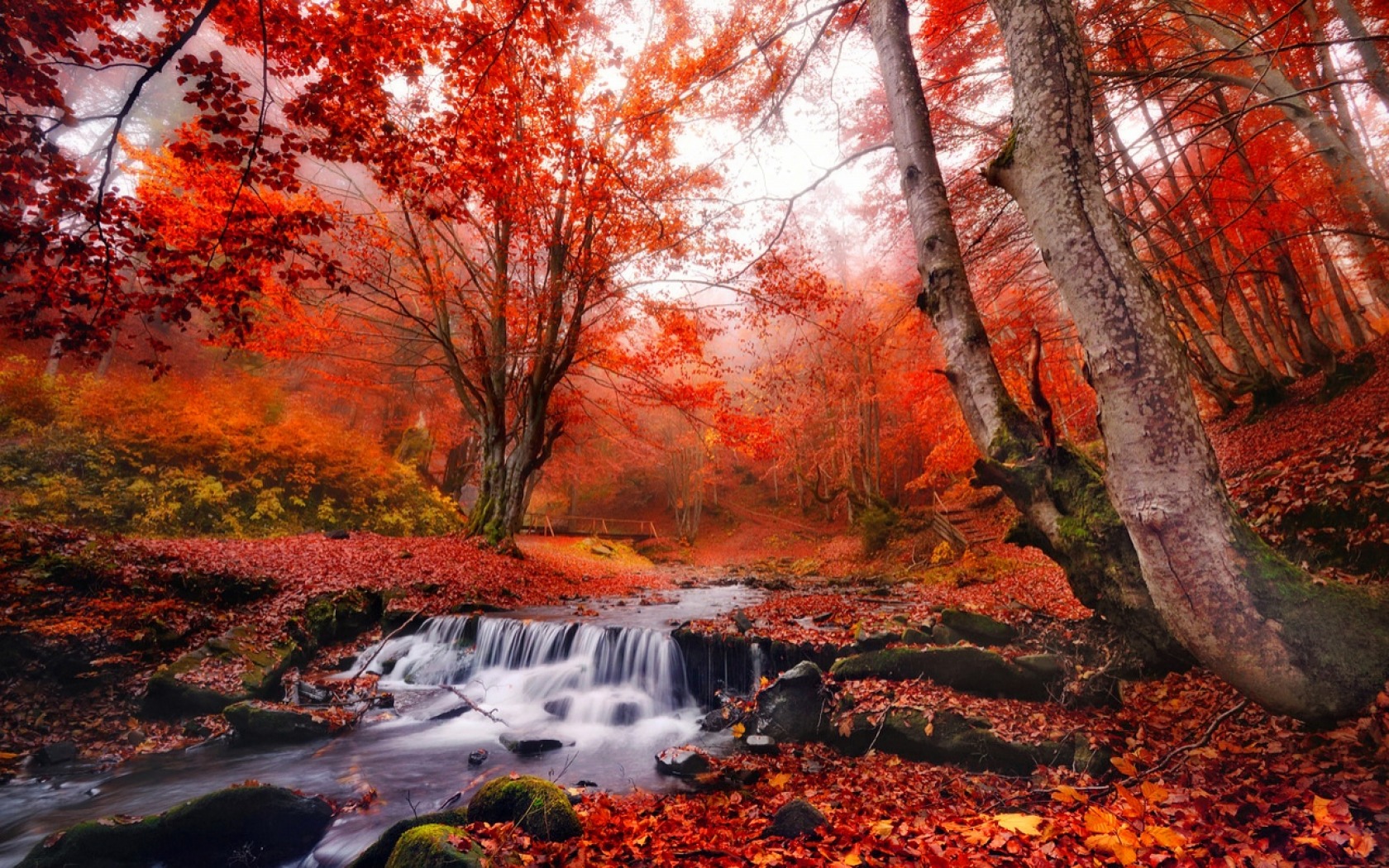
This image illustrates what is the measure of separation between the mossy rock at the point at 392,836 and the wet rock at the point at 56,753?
438 cm

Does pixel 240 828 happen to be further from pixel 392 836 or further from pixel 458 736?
pixel 458 736

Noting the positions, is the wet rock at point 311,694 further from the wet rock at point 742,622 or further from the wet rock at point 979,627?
the wet rock at point 979,627

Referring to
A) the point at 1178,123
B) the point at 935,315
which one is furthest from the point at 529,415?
the point at 1178,123

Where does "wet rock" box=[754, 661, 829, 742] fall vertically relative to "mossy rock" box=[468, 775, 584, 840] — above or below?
below

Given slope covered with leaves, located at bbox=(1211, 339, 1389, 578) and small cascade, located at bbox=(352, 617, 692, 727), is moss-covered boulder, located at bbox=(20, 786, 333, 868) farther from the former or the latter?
slope covered with leaves, located at bbox=(1211, 339, 1389, 578)

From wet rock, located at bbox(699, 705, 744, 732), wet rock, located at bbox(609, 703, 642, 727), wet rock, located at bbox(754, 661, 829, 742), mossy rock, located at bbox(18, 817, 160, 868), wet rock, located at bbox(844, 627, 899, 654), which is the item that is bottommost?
wet rock, located at bbox(699, 705, 744, 732)

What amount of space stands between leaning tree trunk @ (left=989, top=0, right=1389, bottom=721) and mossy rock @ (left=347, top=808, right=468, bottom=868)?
14.8ft

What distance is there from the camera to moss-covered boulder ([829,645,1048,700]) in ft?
16.3

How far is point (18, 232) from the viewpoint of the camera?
13.6 feet

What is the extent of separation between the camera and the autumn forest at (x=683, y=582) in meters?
2.93

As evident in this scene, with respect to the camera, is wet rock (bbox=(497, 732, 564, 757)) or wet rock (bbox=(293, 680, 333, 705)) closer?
wet rock (bbox=(497, 732, 564, 757))

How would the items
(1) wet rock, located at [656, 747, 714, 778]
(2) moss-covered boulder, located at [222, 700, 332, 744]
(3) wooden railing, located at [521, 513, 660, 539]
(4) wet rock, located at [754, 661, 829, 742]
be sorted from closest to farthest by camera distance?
(1) wet rock, located at [656, 747, 714, 778] → (4) wet rock, located at [754, 661, 829, 742] → (2) moss-covered boulder, located at [222, 700, 332, 744] → (3) wooden railing, located at [521, 513, 660, 539]

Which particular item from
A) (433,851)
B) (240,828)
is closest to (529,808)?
(433,851)

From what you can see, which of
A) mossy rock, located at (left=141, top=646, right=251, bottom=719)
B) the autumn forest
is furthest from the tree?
mossy rock, located at (left=141, top=646, right=251, bottom=719)
